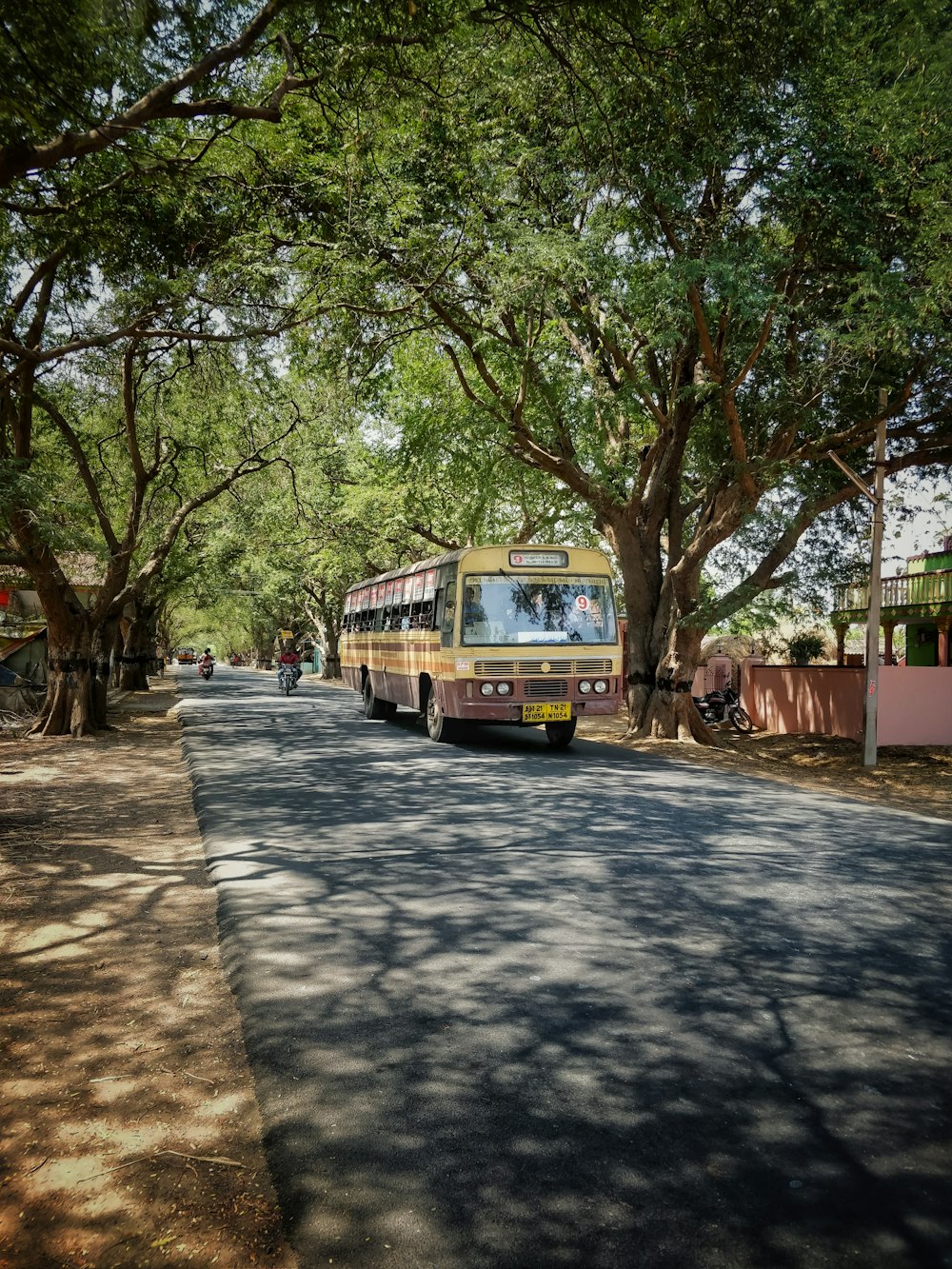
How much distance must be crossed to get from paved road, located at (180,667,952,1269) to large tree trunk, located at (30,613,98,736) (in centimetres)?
1058

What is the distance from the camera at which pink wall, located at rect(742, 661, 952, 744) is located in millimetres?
18797

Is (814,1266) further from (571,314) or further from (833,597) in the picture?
(833,597)

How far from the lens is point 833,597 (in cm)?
2308

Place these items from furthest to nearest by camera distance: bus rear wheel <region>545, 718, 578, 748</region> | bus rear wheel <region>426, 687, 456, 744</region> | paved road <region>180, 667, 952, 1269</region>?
bus rear wheel <region>426, 687, 456, 744</region> < bus rear wheel <region>545, 718, 578, 748</region> < paved road <region>180, 667, 952, 1269</region>

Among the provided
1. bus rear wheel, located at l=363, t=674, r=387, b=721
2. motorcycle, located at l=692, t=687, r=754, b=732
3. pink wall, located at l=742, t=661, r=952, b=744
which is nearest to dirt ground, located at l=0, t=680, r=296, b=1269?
bus rear wheel, located at l=363, t=674, r=387, b=721

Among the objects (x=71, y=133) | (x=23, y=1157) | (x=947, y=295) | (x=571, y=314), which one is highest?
(x=571, y=314)

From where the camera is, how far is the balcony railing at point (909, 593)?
978 inches

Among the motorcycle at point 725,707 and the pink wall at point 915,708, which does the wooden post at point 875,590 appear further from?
the motorcycle at point 725,707

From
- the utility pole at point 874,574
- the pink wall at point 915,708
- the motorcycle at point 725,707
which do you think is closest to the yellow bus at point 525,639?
the utility pole at point 874,574

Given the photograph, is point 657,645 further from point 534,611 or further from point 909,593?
point 909,593

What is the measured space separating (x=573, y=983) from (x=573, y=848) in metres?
3.03

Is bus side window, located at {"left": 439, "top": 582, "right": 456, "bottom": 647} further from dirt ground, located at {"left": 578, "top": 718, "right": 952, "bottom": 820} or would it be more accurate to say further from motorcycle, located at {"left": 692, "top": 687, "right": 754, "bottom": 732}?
motorcycle, located at {"left": 692, "top": 687, "right": 754, "bottom": 732}

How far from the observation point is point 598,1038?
13.3 ft

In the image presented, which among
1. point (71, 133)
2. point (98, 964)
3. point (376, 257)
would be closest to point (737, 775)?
point (376, 257)
